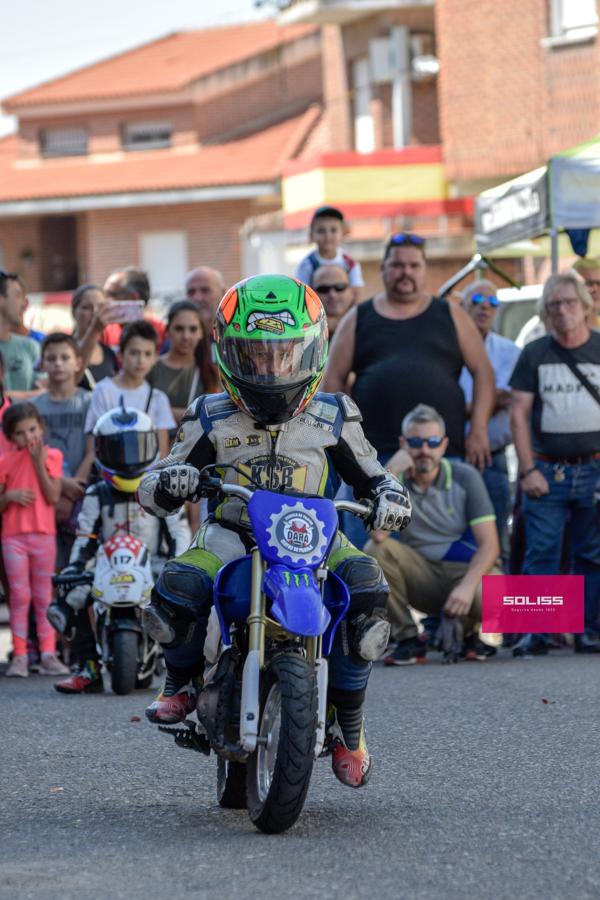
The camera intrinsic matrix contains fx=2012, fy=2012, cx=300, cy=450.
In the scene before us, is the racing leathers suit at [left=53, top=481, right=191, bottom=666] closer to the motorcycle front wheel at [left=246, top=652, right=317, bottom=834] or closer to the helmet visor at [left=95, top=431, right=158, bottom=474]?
the helmet visor at [left=95, top=431, right=158, bottom=474]

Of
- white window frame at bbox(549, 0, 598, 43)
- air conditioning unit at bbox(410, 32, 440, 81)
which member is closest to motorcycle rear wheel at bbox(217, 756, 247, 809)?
white window frame at bbox(549, 0, 598, 43)

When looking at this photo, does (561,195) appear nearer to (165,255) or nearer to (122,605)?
(122,605)

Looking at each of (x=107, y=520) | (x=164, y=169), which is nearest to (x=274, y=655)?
(x=107, y=520)

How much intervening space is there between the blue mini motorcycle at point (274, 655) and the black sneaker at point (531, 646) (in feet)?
17.6

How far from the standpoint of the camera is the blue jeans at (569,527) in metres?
11.6

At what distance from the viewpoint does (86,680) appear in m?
10.3

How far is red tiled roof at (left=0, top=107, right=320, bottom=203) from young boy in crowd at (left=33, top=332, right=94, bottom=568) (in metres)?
37.3

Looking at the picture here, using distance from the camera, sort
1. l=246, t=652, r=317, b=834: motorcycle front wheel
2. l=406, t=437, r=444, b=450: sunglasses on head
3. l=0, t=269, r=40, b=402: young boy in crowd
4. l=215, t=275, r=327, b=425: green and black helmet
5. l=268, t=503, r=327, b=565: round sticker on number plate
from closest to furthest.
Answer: l=246, t=652, r=317, b=834: motorcycle front wheel, l=268, t=503, r=327, b=565: round sticker on number plate, l=215, t=275, r=327, b=425: green and black helmet, l=406, t=437, r=444, b=450: sunglasses on head, l=0, t=269, r=40, b=402: young boy in crowd

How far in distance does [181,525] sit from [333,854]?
5.39 m

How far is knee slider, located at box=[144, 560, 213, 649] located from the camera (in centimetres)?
627

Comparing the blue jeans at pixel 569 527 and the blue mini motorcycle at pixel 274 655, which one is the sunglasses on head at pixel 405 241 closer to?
the blue jeans at pixel 569 527

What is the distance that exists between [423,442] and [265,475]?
465 cm

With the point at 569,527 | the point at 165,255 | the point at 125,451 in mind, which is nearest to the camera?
the point at 125,451

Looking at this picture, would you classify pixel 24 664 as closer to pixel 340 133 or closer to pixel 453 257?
pixel 453 257
